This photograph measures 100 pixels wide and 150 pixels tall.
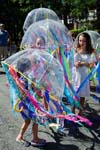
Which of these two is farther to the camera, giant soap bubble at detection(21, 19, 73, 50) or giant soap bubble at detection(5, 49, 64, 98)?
giant soap bubble at detection(21, 19, 73, 50)

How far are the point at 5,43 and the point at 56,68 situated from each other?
28.6 feet

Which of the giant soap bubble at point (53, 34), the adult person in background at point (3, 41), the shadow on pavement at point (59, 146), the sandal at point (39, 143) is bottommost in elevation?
the shadow on pavement at point (59, 146)

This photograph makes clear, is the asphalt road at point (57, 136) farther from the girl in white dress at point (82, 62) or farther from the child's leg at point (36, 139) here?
the girl in white dress at point (82, 62)

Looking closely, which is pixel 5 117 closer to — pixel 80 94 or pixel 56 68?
pixel 80 94

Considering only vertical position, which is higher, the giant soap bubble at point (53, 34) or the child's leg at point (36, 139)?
the giant soap bubble at point (53, 34)

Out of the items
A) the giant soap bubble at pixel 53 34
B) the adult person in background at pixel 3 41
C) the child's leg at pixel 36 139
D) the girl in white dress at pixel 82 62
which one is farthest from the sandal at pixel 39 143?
the adult person in background at pixel 3 41

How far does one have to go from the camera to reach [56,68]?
5348 millimetres

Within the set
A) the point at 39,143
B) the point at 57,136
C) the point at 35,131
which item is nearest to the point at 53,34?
the point at 57,136

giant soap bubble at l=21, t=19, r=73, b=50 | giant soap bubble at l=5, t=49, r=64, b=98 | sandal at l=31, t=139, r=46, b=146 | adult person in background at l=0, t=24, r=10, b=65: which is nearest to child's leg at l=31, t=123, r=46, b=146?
sandal at l=31, t=139, r=46, b=146

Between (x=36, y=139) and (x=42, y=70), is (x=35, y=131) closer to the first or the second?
(x=36, y=139)

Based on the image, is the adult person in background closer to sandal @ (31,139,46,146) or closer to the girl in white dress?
the girl in white dress

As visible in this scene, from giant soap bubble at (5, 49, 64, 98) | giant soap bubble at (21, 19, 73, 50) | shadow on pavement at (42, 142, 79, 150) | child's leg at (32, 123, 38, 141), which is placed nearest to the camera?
giant soap bubble at (5, 49, 64, 98)

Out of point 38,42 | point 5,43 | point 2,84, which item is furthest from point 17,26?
point 38,42

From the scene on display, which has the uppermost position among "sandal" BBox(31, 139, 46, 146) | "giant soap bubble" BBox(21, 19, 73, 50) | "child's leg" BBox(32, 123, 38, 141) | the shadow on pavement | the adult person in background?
"giant soap bubble" BBox(21, 19, 73, 50)
